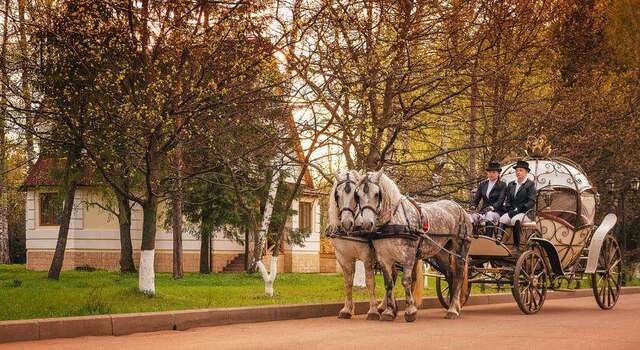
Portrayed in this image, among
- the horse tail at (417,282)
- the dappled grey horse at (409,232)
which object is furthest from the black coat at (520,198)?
the horse tail at (417,282)

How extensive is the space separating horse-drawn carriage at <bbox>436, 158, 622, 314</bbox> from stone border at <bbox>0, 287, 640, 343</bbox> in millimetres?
2468

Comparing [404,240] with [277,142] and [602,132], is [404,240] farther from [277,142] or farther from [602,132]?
[602,132]

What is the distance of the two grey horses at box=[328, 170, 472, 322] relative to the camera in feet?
48.8

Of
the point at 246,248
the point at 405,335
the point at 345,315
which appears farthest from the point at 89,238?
the point at 405,335

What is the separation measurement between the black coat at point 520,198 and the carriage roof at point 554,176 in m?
0.98

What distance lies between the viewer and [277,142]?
69.7 feet

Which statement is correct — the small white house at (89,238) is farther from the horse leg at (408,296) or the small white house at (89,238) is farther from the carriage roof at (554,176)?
the horse leg at (408,296)

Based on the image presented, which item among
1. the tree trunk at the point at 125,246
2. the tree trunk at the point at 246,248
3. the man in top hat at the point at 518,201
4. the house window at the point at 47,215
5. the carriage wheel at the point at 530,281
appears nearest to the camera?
the carriage wheel at the point at 530,281

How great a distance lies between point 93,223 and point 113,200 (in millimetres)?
6278

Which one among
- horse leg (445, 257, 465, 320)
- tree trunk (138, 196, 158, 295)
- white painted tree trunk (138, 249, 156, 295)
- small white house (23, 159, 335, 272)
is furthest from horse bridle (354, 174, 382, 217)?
small white house (23, 159, 335, 272)

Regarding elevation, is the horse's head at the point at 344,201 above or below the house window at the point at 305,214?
below

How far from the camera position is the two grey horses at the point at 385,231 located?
14.9m

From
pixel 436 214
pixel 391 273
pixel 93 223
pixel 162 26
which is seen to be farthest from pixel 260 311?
pixel 93 223

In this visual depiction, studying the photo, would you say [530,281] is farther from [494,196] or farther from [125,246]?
[125,246]
